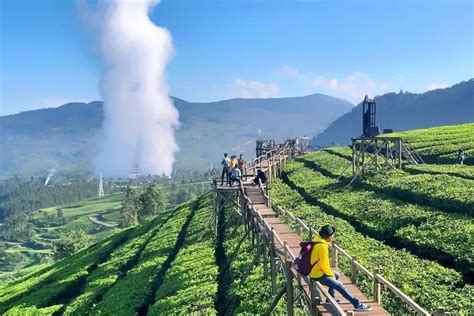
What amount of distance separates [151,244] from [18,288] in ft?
47.6

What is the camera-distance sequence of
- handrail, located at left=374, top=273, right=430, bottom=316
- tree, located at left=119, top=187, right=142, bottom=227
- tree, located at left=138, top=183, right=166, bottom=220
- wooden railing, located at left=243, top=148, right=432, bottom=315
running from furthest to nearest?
tree, located at left=138, top=183, right=166, bottom=220 < tree, located at left=119, top=187, right=142, bottom=227 < wooden railing, located at left=243, top=148, right=432, bottom=315 < handrail, located at left=374, top=273, right=430, bottom=316

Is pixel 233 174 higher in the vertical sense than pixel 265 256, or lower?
higher

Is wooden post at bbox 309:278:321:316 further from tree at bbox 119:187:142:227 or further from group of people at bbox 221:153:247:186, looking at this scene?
tree at bbox 119:187:142:227

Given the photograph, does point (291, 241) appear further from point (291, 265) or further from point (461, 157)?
point (461, 157)

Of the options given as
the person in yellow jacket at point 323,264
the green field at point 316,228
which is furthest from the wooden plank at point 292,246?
the green field at point 316,228

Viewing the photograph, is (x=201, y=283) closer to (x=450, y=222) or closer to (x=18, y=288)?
(x=450, y=222)

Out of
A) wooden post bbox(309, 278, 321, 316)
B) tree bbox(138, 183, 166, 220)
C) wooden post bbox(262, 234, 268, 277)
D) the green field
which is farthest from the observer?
tree bbox(138, 183, 166, 220)

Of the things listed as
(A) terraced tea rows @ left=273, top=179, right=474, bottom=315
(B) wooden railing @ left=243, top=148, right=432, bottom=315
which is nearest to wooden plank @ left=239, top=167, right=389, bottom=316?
(B) wooden railing @ left=243, top=148, right=432, bottom=315

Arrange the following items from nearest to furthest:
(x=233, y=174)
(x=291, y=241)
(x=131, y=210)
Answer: (x=291, y=241) < (x=233, y=174) < (x=131, y=210)

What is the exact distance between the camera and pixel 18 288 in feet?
167

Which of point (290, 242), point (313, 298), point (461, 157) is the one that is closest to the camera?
point (313, 298)

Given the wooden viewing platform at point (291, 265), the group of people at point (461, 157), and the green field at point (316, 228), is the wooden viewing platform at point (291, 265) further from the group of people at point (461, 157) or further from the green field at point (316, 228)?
the group of people at point (461, 157)

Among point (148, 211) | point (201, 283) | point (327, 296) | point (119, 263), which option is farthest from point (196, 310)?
point (148, 211)

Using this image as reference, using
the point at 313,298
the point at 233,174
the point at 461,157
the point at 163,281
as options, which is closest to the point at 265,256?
the point at 163,281
